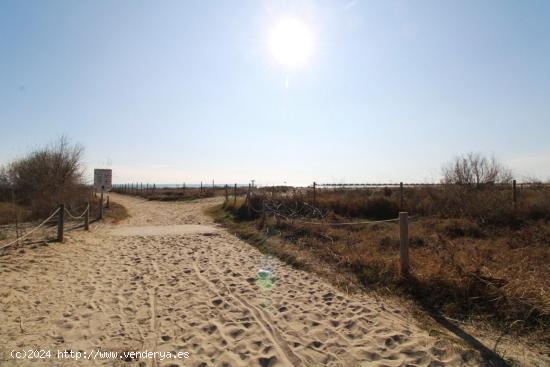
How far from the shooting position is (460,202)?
530 inches

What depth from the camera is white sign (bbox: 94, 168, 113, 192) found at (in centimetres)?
1722

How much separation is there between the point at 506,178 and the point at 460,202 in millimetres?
11842

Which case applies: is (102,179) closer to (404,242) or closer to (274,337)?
(404,242)

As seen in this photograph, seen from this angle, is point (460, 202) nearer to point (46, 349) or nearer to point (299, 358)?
point (299, 358)

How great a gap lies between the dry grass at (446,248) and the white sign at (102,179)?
6.74 meters

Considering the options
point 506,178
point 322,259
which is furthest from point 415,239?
point 506,178

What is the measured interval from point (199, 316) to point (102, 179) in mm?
14756

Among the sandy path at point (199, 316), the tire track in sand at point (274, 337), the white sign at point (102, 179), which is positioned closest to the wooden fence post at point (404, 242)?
the sandy path at point (199, 316)

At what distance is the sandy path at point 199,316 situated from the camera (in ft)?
12.6

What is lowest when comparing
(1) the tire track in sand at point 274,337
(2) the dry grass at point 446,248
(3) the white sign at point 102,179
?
(1) the tire track in sand at point 274,337

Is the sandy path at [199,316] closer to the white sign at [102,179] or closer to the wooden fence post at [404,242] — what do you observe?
the wooden fence post at [404,242]

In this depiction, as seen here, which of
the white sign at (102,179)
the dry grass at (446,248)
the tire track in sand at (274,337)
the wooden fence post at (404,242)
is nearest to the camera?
the tire track in sand at (274,337)

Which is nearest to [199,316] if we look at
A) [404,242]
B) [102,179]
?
[404,242]

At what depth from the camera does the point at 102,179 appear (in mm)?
17344
